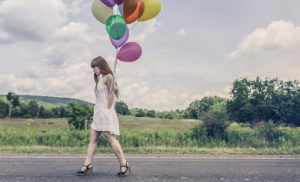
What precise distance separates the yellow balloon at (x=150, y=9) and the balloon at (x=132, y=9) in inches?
4.0

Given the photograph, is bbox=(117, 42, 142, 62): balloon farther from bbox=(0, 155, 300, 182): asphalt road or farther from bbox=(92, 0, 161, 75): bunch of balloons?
bbox=(0, 155, 300, 182): asphalt road

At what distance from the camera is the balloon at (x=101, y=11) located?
5.52 m

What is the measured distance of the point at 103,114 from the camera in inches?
171

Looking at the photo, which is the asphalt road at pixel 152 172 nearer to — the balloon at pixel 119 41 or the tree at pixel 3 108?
the balloon at pixel 119 41

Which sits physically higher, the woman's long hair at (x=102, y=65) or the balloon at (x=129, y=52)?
the balloon at (x=129, y=52)

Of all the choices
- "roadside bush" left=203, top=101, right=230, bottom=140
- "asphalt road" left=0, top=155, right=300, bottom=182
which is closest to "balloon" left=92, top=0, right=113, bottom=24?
"asphalt road" left=0, top=155, right=300, bottom=182

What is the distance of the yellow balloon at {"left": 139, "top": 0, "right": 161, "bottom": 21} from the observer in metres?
5.39

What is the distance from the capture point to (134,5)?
17.1ft

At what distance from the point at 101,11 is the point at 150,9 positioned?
1.13m

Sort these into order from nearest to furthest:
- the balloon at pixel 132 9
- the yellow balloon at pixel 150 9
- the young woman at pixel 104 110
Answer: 1. the young woman at pixel 104 110
2. the balloon at pixel 132 9
3. the yellow balloon at pixel 150 9

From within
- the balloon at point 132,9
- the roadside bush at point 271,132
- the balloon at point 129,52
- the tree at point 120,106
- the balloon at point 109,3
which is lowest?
the roadside bush at point 271,132

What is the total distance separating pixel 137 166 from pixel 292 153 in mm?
5981

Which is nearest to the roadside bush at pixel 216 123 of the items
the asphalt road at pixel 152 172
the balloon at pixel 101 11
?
the asphalt road at pixel 152 172

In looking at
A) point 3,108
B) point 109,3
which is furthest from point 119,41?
point 3,108
